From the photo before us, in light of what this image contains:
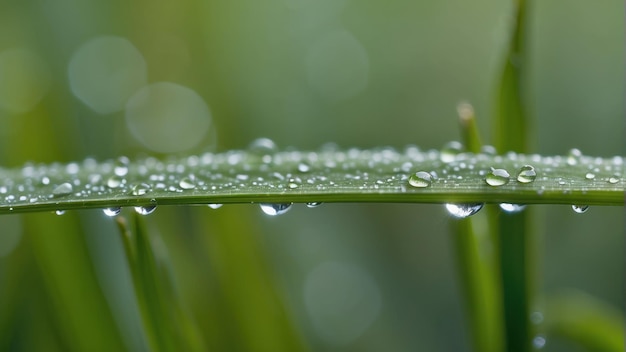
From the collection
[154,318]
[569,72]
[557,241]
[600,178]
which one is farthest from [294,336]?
[569,72]

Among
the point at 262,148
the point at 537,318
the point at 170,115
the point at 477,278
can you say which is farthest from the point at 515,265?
the point at 170,115

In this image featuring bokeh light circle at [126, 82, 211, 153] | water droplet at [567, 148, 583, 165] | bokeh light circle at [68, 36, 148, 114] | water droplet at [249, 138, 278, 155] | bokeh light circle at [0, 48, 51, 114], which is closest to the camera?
water droplet at [567, 148, 583, 165]

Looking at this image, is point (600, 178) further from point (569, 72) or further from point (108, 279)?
point (569, 72)

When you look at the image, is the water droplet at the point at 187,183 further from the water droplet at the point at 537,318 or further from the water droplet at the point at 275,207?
the water droplet at the point at 537,318

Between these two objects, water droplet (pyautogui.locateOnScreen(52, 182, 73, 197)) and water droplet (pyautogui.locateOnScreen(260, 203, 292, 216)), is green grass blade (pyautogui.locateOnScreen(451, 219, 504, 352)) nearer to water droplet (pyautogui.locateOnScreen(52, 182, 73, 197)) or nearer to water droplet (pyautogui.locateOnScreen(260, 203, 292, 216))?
water droplet (pyautogui.locateOnScreen(260, 203, 292, 216))

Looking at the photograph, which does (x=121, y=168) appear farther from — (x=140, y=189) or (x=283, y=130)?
(x=283, y=130)

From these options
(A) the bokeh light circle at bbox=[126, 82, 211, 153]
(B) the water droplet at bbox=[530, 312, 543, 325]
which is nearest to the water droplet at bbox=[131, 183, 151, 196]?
(B) the water droplet at bbox=[530, 312, 543, 325]

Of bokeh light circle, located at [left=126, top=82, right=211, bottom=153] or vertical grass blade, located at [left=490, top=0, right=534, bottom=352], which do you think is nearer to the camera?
vertical grass blade, located at [left=490, top=0, right=534, bottom=352]

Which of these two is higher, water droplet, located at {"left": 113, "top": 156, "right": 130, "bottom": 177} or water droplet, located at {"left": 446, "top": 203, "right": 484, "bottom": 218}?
water droplet, located at {"left": 113, "top": 156, "right": 130, "bottom": 177}
